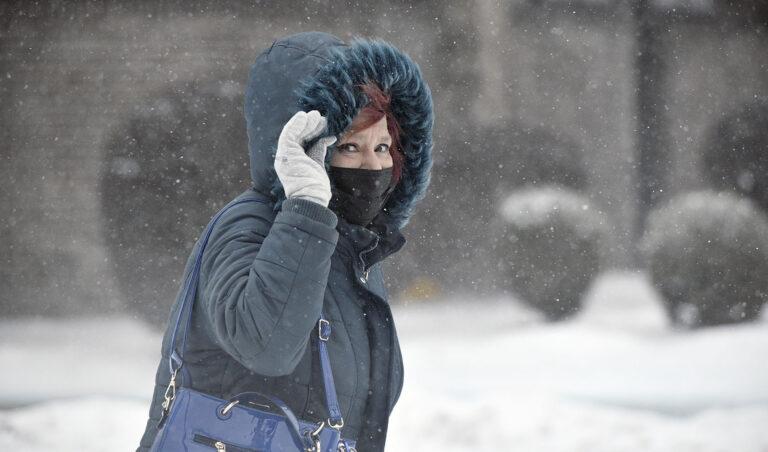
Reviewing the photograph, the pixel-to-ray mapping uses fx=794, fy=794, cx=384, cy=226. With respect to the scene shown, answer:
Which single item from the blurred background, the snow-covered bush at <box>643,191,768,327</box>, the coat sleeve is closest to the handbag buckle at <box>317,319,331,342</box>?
the coat sleeve

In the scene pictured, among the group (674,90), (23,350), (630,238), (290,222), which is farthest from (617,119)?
(290,222)

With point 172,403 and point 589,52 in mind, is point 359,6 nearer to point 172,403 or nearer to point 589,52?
point 589,52

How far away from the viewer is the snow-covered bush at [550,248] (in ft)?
20.8

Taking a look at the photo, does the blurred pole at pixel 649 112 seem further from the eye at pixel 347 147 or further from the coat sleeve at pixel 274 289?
the coat sleeve at pixel 274 289

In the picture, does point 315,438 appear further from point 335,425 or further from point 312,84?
point 312,84

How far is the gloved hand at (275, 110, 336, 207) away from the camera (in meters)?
1.44

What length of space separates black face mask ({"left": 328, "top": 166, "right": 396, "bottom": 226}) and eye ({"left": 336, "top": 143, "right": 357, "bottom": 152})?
0.14 ft

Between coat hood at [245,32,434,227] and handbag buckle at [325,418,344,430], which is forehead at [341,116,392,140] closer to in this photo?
coat hood at [245,32,434,227]

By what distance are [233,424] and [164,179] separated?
5167mm

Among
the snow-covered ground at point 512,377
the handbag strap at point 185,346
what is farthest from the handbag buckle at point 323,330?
the snow-covered ground at point 512,377

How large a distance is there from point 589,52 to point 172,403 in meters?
5.79

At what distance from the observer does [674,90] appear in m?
6.61

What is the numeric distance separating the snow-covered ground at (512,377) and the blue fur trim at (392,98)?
2950mm

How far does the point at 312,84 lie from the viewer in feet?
A: 5.46
